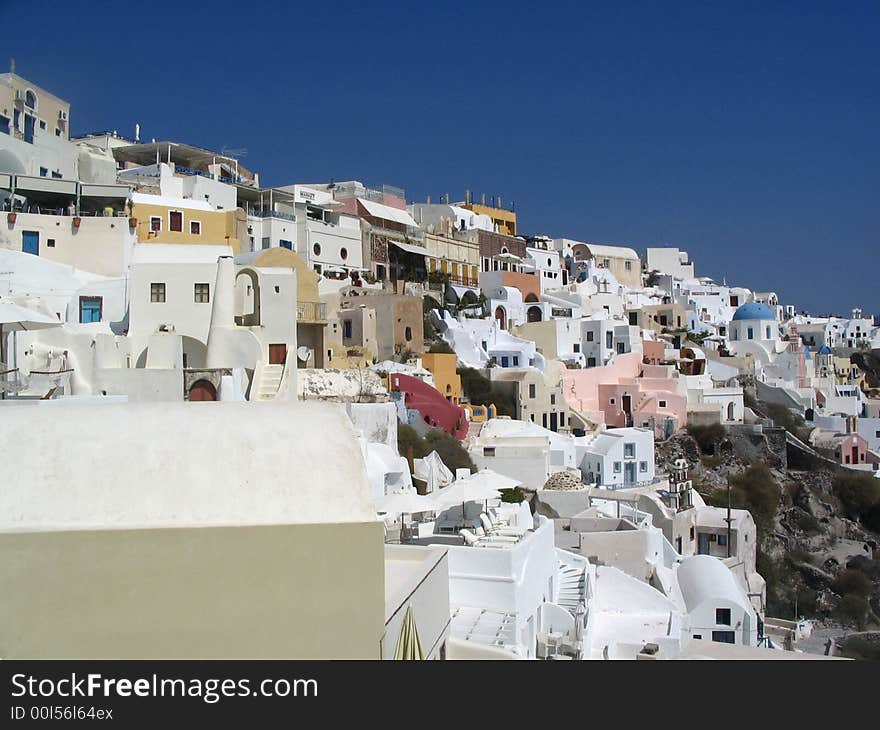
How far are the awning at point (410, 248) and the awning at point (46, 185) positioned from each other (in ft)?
56.1

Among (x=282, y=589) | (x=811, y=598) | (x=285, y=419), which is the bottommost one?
(x=811, y=598)

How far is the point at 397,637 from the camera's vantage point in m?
5.79

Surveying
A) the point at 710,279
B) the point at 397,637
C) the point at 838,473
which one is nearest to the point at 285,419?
the point at 397,637

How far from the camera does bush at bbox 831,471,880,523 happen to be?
→ 32.8 metres

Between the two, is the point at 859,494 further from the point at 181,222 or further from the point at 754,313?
the point at 181,222

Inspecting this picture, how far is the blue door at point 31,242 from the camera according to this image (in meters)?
21.4

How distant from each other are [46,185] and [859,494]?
30.3 metres

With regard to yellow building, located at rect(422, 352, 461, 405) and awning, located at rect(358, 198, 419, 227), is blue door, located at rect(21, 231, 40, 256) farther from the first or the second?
awning, located at rect(358, 198, 419, 227)

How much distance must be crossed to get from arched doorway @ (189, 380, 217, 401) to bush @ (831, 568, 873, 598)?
21475 mm

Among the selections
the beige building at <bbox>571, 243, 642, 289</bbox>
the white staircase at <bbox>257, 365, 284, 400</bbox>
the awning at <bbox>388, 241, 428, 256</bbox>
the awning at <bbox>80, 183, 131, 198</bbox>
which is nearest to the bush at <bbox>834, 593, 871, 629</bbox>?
the white staircase at <bbox>257, 365, 284, 400</bbox>

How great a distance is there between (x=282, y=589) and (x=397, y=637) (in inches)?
41.4

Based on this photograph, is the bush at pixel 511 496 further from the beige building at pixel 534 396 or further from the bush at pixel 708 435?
the bush at pixel 708 435

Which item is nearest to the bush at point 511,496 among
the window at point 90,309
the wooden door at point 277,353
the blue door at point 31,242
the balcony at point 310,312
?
the wooden door at point 277,353

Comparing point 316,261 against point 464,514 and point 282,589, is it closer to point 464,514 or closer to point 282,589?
point 464,514
